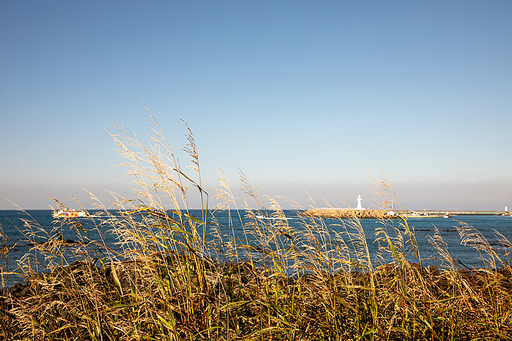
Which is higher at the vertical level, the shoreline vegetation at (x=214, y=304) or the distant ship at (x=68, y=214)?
the distant ship at (x=68, y=214)

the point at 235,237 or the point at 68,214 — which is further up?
the point at 68,214

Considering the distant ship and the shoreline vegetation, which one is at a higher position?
the distant ship

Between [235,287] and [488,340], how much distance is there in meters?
2.13

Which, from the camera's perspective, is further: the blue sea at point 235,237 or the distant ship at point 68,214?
the blue sea at point 235,237

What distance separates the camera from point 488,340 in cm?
255

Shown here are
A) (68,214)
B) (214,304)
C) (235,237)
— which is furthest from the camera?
(235,237)

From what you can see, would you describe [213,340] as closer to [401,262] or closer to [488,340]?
[401,262]

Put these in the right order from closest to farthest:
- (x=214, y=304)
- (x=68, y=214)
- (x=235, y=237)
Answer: (x=214, y=304) < (x=68, y=214) < (x=235, y=237)

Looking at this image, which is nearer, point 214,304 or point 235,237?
point 214,304

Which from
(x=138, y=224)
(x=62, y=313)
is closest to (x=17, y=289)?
(x=62, y=313)

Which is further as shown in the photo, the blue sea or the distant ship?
the blue sea

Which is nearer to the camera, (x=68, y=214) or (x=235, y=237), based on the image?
(x=68, y=214)

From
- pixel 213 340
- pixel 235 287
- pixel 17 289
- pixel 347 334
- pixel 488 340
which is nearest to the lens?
pixel 213 340

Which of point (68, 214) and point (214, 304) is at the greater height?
point (68, 214)
